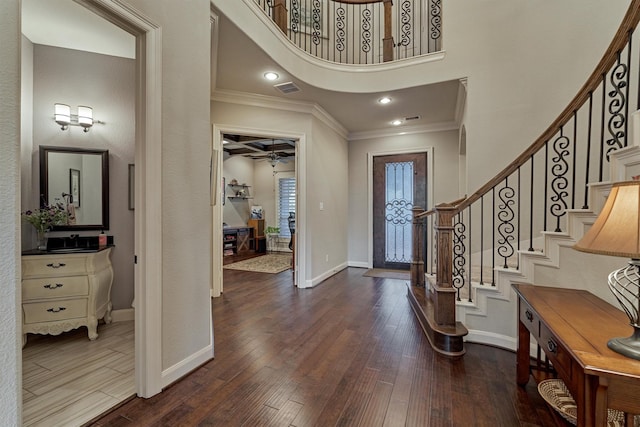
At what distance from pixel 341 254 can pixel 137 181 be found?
426 centimetres

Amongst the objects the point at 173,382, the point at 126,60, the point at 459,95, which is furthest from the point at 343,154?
the point at 173,382

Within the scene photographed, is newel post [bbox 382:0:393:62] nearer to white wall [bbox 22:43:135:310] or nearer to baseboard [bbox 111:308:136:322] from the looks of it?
white wall [bbox 22:43:135:310]

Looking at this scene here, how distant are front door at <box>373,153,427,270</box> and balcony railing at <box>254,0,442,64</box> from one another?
1861mm

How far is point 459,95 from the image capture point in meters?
3.96

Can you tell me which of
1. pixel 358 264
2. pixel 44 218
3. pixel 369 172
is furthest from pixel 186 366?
pixel 369 172

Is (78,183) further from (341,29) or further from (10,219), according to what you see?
(341,29)

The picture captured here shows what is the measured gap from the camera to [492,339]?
2512 mm

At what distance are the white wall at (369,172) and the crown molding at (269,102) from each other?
142 cm

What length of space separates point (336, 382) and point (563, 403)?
51.9 inches

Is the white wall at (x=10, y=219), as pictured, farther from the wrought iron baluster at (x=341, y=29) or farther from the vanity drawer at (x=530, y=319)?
the wrought iron baluster at (x=341, y=29)

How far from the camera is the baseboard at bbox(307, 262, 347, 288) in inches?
172

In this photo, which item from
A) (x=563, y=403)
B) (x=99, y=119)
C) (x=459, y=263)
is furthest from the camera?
(x=99, y=119)

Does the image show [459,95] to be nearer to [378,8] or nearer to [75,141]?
[378,8]

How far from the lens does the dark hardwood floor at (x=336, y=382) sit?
1.64 m
